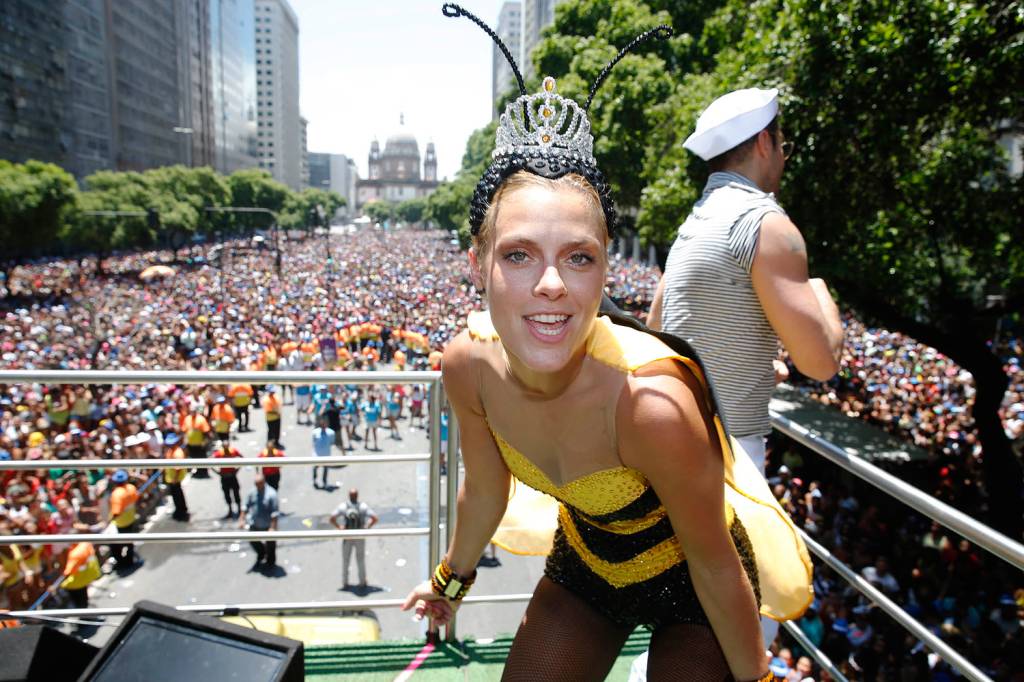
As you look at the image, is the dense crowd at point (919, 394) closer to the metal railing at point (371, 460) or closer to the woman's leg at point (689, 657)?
the metal railing at point (371, 460)

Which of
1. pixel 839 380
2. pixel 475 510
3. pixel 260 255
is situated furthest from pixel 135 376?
pixel 260 255

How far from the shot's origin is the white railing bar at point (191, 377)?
8.13 ft

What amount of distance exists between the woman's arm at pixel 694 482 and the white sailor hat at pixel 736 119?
1.00m

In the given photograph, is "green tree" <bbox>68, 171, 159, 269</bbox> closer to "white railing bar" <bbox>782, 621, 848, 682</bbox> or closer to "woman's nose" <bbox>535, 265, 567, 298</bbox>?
"white railing bar" <bbox>782, 621, 848, 682</bbox>

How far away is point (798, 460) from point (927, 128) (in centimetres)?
597

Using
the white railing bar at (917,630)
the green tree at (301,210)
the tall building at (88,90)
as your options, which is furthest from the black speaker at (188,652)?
the green tree at (301,210)

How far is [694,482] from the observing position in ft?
4.66

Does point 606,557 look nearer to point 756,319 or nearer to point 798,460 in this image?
point 756,319

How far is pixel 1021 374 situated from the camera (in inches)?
705

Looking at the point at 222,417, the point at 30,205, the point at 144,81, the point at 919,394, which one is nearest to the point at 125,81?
the point at 144,81

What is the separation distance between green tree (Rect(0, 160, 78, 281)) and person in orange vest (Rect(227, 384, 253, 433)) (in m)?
24.7

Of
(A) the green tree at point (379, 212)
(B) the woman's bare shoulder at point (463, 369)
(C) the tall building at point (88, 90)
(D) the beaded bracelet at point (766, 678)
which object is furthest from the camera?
(A) the green tree at point (379, 212)

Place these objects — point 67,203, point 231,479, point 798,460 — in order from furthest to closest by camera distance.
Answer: point 67,203, point 798,460, point 231,479

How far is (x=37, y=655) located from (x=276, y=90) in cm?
16736
